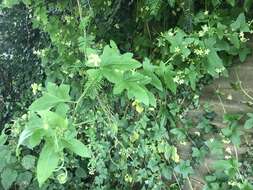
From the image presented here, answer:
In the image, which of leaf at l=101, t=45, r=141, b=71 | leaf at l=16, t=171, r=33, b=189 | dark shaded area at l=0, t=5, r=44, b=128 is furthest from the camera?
dark shaded area at l=0, t=5, r=44, b=128

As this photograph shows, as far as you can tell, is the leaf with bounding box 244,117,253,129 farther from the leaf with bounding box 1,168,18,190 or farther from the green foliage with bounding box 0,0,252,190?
the leaf with bounding box 1,168,18,190

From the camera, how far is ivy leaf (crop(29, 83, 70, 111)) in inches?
54.7

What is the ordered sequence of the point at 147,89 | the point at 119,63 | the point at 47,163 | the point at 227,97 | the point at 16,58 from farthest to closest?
the point at 16,58 < the point at 227,97 < the point at 147,89 < the point at 119,63 < the point at 47,163

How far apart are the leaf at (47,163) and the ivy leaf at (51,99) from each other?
200 mm

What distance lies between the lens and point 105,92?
2.30 m

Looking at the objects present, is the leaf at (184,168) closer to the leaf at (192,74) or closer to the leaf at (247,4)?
the leaf at (192,74)

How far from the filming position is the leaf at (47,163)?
1.13m

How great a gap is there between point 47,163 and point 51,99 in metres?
0.31

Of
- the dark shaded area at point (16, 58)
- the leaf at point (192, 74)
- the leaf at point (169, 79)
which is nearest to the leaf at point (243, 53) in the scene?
the leaf at point (192, 74)

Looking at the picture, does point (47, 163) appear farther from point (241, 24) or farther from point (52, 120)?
point (241, 24)

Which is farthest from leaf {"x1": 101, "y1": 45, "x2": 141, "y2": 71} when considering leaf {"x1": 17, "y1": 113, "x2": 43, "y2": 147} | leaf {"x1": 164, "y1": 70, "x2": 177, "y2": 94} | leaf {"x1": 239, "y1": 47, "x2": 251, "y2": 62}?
leaf {"x1": 239, "y1": 47, "x2": 251, "y2": 62}

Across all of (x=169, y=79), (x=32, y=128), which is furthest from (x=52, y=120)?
(x=169, y=79)

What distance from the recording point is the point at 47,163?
1167mm

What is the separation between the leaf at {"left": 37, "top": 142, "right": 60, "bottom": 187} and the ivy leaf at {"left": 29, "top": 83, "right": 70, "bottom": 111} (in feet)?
0.66
